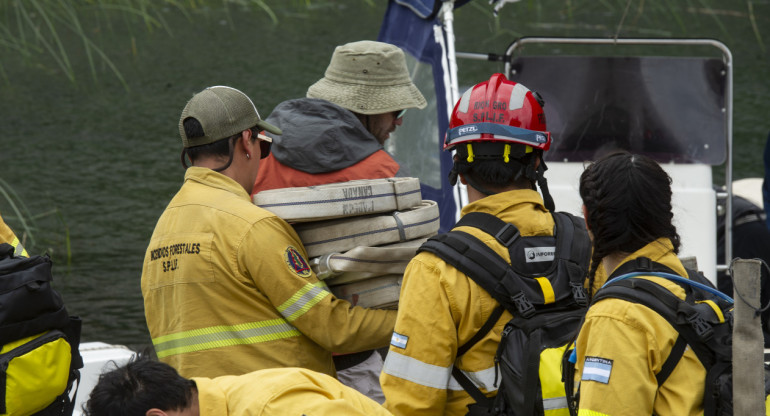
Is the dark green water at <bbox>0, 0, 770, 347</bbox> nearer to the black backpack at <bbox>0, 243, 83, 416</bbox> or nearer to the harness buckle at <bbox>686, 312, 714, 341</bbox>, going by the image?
the black backpack at <bbox>0, 243, 83, 416</bbox>

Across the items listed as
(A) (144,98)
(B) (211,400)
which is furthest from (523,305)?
(A) (144,98)

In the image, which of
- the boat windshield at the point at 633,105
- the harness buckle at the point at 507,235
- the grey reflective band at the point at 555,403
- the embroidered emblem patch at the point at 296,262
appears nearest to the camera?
the grey reflective band at the point at 555,403

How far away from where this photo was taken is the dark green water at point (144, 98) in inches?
349

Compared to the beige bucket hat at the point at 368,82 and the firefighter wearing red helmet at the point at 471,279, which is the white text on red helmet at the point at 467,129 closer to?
the firefighter wearing red helmet at the point at 471,279

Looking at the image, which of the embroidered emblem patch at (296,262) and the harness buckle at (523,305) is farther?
the embroidered emblem patch at (296,262)

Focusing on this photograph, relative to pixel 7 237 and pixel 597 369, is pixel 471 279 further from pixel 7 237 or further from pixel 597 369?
pixel 7 237

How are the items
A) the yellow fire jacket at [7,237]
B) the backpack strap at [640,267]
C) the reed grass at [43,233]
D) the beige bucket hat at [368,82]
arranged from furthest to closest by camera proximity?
the reed grass at [43,233] → the beige bucket hat at [368,82] → the yellow fire jacket at [7,237] → the backpack strap at [640,267]

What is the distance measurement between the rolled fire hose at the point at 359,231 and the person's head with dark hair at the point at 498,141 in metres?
0.27

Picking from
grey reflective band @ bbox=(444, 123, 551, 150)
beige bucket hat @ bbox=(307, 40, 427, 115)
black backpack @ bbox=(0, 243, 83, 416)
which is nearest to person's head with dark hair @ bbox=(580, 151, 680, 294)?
grey reflective band @ bbox=(444, 123, 551, 150)

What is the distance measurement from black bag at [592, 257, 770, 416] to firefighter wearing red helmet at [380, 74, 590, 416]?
0.38m

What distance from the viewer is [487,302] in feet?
7.68

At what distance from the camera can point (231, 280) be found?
8.66 ft

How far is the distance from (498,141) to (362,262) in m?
0.53

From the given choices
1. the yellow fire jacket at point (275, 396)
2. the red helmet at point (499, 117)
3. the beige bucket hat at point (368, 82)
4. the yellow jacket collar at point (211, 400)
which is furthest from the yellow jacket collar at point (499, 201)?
the beige bucket hat at point (368, 82)
